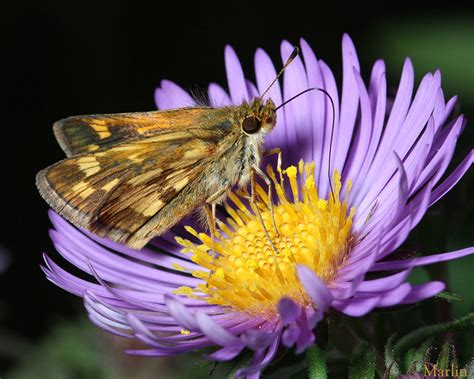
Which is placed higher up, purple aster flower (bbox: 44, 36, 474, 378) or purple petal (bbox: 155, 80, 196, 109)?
purple petal (bbox: 155, 80, 196, 109)

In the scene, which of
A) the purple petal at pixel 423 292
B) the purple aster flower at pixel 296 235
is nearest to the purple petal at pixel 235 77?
the purple aster flower at pixel 296 235

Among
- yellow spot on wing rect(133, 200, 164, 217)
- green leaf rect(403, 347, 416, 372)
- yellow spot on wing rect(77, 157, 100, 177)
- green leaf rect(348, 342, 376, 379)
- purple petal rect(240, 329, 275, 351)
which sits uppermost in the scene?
yellow spot on wing rect(77, 157, 100, 177)

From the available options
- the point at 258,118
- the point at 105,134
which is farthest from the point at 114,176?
the point at 258,118

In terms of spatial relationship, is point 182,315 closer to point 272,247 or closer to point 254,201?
point 272,247

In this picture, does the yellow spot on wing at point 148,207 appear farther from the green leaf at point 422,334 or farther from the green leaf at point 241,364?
the green leaf at point 422,334

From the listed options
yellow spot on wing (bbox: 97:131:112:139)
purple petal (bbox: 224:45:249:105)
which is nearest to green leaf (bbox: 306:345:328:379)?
yellow spot on wing (bbox: 97:131:112:139)

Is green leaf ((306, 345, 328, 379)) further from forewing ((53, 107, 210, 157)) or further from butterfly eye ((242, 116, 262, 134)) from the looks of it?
forewing ((53, 107, 210, 157))
